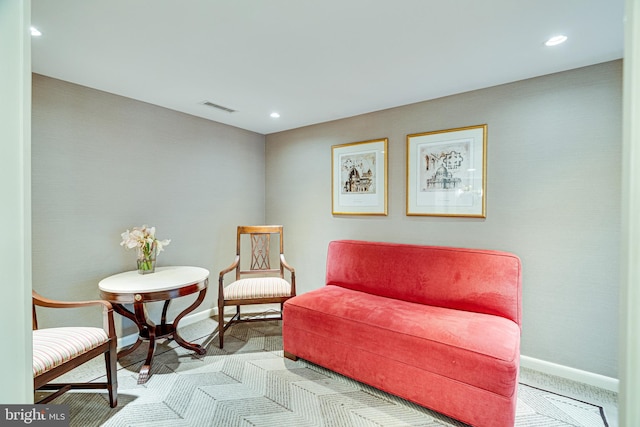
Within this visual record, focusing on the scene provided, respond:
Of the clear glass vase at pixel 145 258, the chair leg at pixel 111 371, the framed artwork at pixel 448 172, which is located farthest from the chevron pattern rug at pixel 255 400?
the framed artwork at pixel 448 172

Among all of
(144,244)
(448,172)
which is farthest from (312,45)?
(144,244)

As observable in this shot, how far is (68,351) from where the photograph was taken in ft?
5.48

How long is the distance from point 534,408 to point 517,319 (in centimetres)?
56

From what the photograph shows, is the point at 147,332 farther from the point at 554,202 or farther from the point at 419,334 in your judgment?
the point at 554,202

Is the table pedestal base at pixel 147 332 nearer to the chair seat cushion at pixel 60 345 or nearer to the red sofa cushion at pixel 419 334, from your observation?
the chair seat cushion at pixel 60 345

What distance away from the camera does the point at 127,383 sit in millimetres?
2197

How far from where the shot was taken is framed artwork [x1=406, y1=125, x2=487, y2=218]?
100 inches

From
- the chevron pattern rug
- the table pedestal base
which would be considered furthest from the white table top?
the chevron pattern rug

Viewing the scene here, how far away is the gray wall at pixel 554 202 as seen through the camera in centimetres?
207

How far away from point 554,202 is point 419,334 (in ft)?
4.81

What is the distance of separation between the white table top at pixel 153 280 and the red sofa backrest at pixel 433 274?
4.42 feet

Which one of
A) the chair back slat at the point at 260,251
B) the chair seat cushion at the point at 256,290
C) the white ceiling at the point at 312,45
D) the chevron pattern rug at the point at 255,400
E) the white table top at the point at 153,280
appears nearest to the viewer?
the white ceiling at the point at 312,45

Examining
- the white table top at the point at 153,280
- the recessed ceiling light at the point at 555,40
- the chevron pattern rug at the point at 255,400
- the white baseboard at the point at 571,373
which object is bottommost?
the chevron pattern rug at the point at 255,400

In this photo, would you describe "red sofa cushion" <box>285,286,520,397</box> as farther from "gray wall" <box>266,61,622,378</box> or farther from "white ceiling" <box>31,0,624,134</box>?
"white ceiling" <box>31,0,624,134</box>
